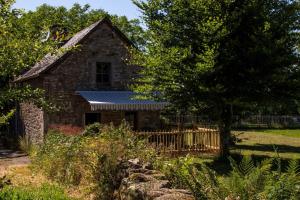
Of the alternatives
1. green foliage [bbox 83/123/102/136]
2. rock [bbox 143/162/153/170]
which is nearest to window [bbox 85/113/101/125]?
→ green foliage [bbox 83/123/102/136]

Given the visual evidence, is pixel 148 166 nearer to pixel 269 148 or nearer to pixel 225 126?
pixel 225 126

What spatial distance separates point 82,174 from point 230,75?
8.06m

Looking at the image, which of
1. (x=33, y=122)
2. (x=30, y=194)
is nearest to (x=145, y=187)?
(x=30, y=194)

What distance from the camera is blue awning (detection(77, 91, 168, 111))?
22.5 m

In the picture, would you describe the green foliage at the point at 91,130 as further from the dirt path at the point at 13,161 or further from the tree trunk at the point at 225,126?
the tree trunk at the point at 225,126

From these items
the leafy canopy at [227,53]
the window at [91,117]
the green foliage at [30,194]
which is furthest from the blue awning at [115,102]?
the green foliage at [30,194]

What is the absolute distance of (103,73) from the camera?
84.4 ft

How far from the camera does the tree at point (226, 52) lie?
16578mm

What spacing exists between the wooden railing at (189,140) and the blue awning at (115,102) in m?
2.16

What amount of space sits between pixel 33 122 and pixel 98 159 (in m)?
17.4

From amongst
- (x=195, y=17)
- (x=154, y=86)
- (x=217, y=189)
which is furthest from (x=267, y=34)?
(x=217, y=189)

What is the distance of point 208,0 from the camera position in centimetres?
1658

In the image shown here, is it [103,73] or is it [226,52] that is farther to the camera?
[103,73]

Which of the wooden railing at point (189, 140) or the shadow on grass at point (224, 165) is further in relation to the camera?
the wooden railing at point (189, 140)
